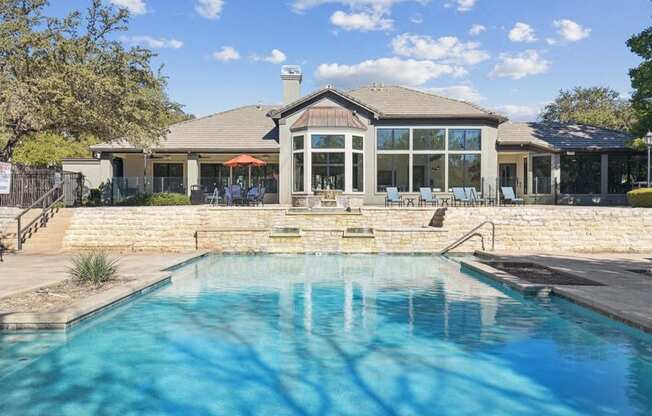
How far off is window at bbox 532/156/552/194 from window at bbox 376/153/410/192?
7.50m

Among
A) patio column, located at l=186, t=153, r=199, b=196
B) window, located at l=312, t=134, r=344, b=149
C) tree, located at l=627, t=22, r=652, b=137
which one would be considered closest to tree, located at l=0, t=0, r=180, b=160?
patio column, located at l=186, t=153, r=199, b=196

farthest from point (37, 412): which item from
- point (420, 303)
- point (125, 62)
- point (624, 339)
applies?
point (125, 62)

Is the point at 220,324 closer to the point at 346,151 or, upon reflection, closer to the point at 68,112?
the point at 68,112

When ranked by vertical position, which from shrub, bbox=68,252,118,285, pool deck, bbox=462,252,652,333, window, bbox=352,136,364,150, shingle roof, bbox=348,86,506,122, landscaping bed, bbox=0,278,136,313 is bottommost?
pool deck, bbox=462,252,652,333

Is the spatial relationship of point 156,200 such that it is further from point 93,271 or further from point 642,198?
point 642,198

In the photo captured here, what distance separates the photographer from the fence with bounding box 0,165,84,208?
2019cm

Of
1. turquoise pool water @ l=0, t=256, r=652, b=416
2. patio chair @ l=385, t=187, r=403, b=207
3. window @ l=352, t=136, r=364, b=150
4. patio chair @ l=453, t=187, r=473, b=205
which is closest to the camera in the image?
turquoise pool water @ l=0, t=256, r=652, b=416

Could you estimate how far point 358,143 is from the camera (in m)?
23.9

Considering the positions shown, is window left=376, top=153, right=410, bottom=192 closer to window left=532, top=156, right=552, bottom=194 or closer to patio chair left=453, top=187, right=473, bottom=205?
patio chair left=453, top=187, right=473, bottom=205

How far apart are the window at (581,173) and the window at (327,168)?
40.2 feet

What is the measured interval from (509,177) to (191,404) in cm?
2680

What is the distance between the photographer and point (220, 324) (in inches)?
319

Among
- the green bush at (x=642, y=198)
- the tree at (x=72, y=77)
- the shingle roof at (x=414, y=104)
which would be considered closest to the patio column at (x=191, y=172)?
the tree at (x=72, y=77)

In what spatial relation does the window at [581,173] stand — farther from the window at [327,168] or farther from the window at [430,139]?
the window at [327,168]
